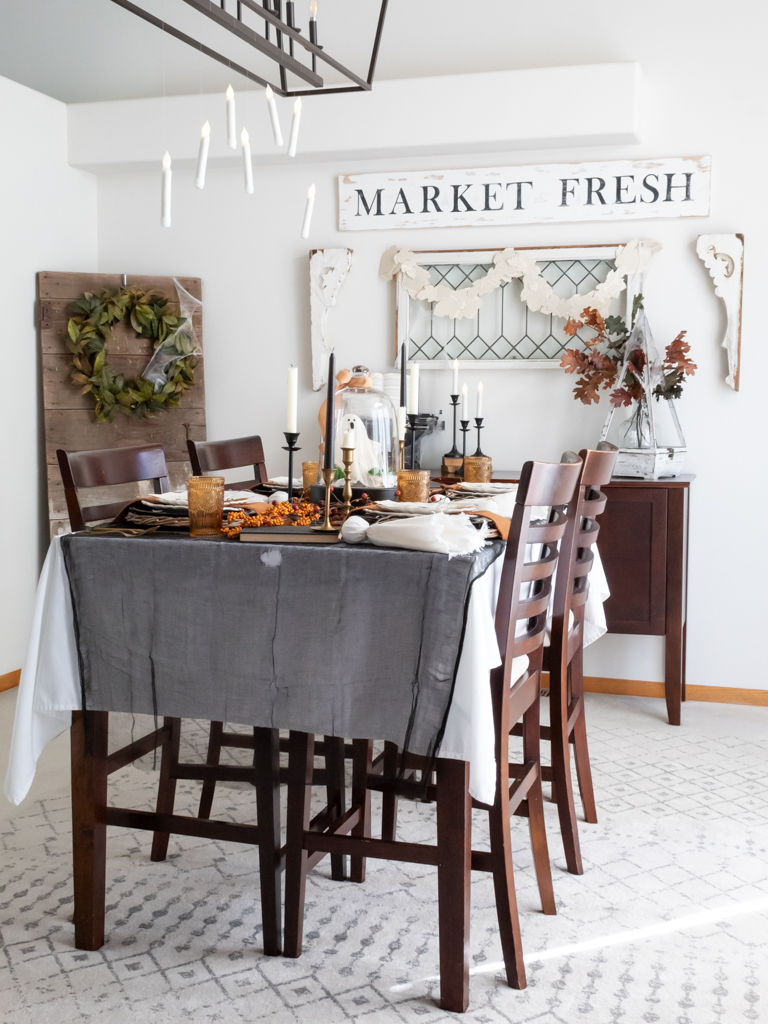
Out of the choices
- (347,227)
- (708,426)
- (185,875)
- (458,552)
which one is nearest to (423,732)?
(458,552)

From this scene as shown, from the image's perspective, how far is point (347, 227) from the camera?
406cm

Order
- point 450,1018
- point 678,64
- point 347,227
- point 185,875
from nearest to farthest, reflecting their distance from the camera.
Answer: point 450,1018 < point 185,875 < point 678,64 < point 347,227

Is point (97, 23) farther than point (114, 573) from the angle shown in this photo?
Yes

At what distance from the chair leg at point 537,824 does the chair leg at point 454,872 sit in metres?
0.35

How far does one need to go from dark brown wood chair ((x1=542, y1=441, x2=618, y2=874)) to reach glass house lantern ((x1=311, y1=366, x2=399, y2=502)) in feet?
1.49

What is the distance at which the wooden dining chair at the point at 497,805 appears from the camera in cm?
175

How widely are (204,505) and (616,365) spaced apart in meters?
2.24

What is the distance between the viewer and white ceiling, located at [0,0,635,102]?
3822 mm

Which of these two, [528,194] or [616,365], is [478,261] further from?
[616,365]

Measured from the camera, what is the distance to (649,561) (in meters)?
3.53

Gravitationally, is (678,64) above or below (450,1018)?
above

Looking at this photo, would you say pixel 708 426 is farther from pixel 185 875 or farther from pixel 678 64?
pixel 185 875

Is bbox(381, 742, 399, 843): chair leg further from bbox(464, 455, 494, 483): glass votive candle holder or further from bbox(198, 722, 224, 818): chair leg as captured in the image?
bbox(464, 455, 494, 483): glass votive candle holder

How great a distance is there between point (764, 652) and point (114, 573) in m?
2.87
